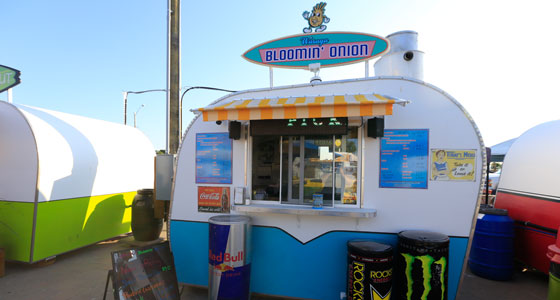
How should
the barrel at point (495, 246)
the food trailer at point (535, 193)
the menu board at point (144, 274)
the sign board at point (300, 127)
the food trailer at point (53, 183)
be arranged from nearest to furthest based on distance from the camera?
the menu board at point (144, 274) < the sign board at point (300, 127) < the food trailer at point (535, 193) < the barrel at point (495, 246) < the food trailer at point (53, 183)

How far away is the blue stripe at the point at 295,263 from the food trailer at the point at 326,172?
0.05 feet

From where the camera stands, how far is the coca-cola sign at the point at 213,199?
4254 millimetres

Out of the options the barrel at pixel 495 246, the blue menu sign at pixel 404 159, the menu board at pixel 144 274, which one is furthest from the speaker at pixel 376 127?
the menu board at pixel 144 274

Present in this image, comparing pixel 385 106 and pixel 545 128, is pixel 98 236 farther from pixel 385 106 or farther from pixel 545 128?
pixel 545 128

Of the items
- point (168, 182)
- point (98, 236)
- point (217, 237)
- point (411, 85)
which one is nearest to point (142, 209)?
point (98, 236)

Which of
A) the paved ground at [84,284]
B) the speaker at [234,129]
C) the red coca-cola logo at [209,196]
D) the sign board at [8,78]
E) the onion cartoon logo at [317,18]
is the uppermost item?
the onion cartoon logo at [317,18]

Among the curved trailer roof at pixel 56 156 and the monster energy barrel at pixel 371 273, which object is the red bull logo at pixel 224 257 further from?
the curved trailer roof at pixel 56 156

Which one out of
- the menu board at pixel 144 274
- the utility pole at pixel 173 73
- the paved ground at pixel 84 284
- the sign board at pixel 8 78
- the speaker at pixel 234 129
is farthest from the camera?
the utility pole at pixel 173 73

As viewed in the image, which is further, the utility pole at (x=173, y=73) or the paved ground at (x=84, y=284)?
the utility pole at (x=173, y=73)

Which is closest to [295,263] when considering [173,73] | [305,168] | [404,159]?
[305,168]

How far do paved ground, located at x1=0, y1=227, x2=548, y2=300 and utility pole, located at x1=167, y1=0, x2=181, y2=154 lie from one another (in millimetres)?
2927

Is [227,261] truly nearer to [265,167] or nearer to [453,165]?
[265,167]

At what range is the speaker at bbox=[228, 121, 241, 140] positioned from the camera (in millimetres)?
4113

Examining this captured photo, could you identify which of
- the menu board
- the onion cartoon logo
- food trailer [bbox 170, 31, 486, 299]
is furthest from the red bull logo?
the onion cartoon logo
